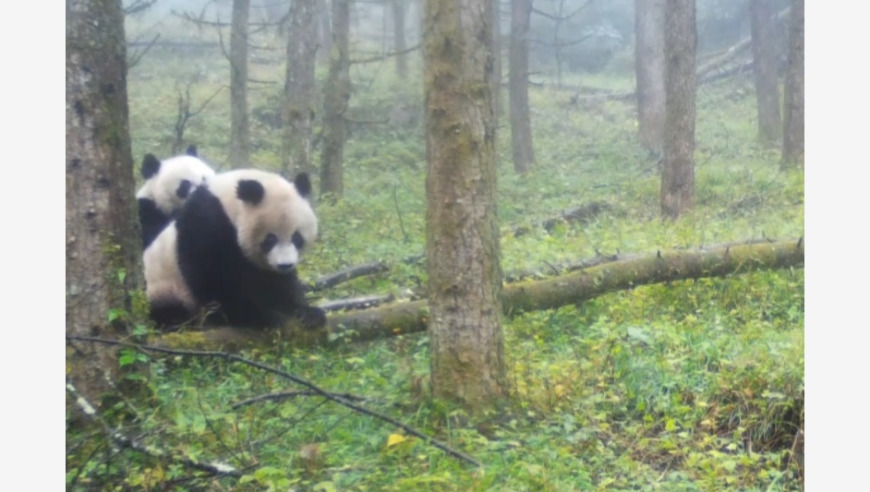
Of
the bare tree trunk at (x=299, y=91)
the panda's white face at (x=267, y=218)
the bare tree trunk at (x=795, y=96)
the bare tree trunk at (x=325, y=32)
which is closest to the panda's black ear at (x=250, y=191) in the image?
the panda's white face at (x=267, y=218)

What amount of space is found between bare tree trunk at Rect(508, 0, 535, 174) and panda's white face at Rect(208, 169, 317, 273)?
582 centimetres

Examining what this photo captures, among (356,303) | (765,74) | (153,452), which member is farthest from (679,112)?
(153,452)

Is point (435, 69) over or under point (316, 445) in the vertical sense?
over

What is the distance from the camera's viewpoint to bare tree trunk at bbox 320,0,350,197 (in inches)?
298

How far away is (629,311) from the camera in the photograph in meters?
4.34

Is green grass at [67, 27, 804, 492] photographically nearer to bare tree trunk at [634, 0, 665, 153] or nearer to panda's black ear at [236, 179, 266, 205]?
panda's black ear at [236, 179, 266, 205]

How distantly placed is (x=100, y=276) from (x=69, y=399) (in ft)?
1.36

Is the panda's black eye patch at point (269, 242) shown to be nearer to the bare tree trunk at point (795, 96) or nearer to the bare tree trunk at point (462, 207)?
the bare tree trunk at point (462, 207)

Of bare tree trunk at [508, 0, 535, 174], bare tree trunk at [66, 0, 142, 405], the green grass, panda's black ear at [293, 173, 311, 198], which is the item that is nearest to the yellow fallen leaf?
the green grass

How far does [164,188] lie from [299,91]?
6.06ft

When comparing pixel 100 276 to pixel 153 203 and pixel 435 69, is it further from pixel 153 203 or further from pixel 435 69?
pixel 153 203

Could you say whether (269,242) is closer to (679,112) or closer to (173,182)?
(173,182)

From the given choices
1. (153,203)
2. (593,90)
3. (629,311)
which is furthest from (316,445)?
(593,90)

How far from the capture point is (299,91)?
6883 mm
